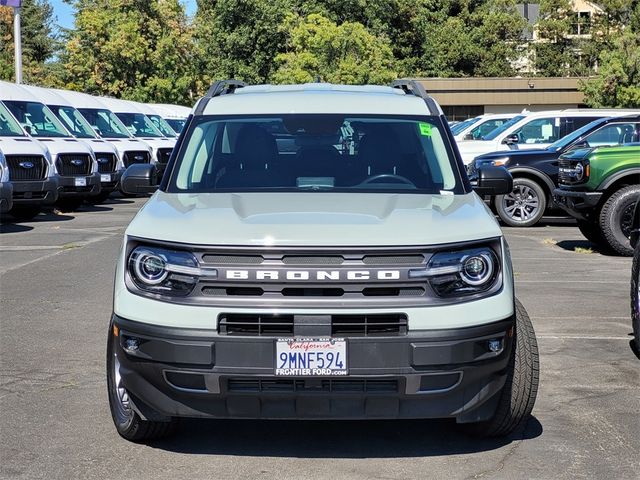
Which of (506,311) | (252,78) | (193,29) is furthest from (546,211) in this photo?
(252,78)

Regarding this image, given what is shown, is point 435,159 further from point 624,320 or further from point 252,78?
point 252,78

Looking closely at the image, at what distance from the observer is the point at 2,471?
17.3 feet

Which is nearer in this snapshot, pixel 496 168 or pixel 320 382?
pixel 320 382

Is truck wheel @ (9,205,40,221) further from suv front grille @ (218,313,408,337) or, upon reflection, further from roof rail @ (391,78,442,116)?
suv front grille @ (218,313,408,337)

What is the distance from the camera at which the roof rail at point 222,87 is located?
23.3 feet

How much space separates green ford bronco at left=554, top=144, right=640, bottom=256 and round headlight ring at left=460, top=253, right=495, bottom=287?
31.7ft

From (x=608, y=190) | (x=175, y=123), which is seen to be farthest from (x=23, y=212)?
(x=175, y=123)

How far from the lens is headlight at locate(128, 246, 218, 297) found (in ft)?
16.8

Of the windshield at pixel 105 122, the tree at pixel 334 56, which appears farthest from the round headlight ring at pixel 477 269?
the tree at pixel 334 56

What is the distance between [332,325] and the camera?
500cm

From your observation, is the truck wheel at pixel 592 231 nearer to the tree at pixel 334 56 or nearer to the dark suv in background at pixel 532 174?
the dark suv in background at pixel 532 174

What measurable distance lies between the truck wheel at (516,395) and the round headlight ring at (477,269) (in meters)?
0.35

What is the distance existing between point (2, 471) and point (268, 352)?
137cm

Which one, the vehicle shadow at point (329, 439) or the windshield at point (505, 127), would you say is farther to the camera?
the windshield at point (505, 127)
